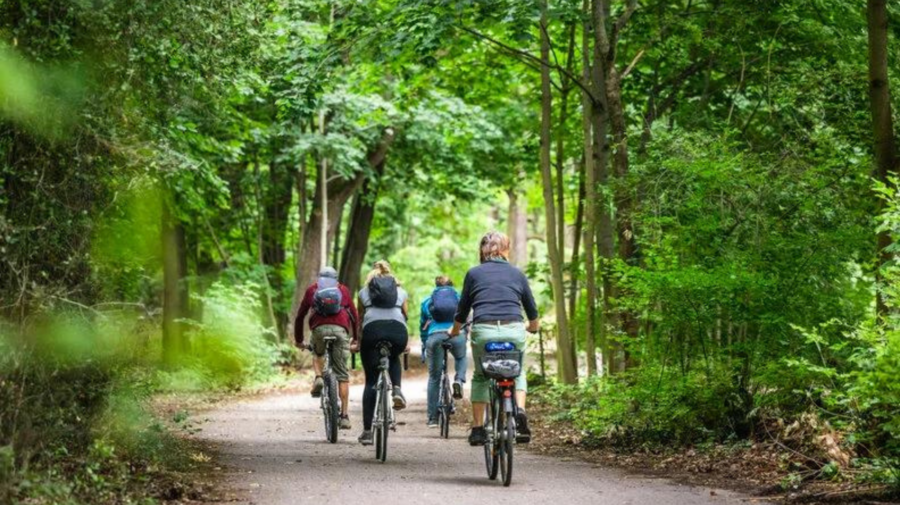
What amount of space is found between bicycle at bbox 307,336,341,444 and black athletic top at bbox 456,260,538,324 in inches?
144

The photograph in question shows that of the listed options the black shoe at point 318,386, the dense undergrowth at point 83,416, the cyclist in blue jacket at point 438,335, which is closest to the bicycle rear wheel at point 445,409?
the cyclist in blue jacket at point 438,335

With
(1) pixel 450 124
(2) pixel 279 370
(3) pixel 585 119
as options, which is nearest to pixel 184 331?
(2) pixel 279 370

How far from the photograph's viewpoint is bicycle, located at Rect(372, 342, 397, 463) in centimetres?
1134

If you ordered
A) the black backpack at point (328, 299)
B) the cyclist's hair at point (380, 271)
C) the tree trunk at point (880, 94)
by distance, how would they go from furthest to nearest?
the black backpack at point (328, 299) < the cyclist's hair at point (380, 271) < the tree trunk at point (880, 94)

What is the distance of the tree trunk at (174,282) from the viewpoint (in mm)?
23391

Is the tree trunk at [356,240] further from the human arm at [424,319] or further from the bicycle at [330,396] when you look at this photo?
the bicycle at [330,396]

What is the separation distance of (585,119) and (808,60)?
163 inches

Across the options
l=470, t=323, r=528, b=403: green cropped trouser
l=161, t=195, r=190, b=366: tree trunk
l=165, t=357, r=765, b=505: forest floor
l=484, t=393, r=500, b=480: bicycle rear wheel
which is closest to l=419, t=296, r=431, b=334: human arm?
l=165, t=357, r=765, b=505: forest floor

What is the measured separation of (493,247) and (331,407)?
13.9ft

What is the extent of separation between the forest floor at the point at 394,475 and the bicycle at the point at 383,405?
0.71ft

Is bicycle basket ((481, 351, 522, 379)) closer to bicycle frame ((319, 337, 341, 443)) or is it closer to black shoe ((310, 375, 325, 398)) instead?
bicycle frame ((319, 337, 341, 443))

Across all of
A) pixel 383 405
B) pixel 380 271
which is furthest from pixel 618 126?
pixel 383 405

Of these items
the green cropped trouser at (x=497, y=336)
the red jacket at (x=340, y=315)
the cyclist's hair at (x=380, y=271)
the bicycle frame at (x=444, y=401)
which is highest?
the cyclist's hair at (x=380, y=271)

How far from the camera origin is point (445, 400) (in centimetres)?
1552
